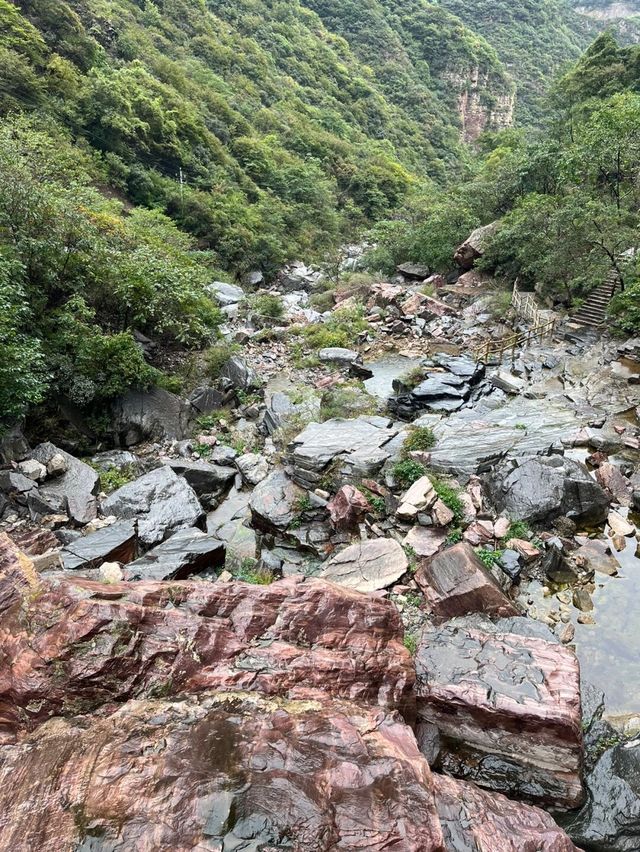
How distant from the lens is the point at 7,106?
22.9 meters

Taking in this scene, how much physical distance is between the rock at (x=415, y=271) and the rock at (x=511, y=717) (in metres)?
26.9

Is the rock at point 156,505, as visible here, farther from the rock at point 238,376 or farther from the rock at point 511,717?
the rock at point 238,376

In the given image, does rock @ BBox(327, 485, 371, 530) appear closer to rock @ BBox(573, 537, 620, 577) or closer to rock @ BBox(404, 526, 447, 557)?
rock @ BBox(404, 526, 447, 557)

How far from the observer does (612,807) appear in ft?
15.2

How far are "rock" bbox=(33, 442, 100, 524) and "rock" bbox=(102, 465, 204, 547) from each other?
39 centimetres

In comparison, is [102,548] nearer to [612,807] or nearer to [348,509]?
[348,509]

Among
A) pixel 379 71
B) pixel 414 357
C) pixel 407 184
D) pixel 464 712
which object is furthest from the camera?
pixel 379 71

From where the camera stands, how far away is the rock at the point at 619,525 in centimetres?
855

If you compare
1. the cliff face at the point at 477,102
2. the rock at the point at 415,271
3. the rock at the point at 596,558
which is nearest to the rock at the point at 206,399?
the rock at the point at 596,558

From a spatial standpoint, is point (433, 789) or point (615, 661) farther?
point (615, 661)

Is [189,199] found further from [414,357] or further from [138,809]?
[138,809]

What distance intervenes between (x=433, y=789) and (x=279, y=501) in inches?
251

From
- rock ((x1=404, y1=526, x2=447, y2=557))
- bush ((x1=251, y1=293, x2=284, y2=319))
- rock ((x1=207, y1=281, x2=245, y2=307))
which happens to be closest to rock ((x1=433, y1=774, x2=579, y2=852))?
rock ((x1=404, y1=526, x2=447, y2=557))

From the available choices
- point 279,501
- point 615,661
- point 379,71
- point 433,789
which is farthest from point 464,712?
point 379,71
